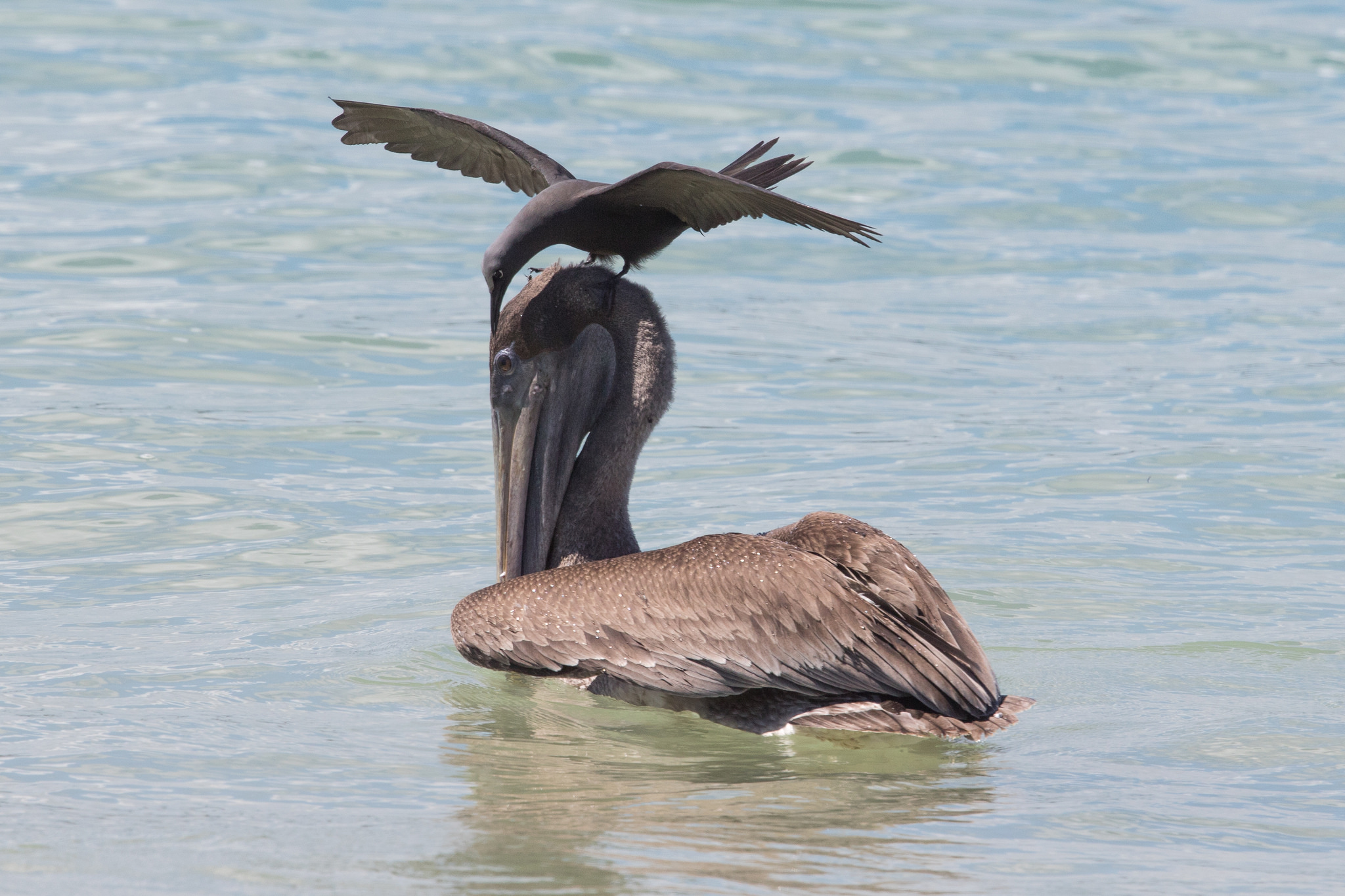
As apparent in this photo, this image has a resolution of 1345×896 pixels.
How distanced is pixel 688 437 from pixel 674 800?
168 inches

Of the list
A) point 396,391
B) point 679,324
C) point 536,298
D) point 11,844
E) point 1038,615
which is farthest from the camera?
point 679,324

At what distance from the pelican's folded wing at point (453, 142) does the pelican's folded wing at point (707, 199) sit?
1.61ft

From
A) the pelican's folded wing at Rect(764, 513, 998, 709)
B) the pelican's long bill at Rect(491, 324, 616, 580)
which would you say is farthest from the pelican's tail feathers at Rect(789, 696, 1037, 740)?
the pelican's long bill at Rect(491, 324, 616, 580)

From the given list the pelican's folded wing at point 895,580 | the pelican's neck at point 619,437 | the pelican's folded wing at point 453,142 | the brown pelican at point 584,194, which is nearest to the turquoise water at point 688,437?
the pelican's folded wing at point 895,580

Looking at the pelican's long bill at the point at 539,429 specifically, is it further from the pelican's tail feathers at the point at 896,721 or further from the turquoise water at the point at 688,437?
the pelican's tail feathers at the point at 896,721

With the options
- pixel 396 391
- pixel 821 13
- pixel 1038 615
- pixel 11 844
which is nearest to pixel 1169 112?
pixel 821 13

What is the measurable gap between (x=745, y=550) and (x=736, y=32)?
1329 cm

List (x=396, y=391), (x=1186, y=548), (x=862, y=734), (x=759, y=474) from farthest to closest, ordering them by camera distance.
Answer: (x=396, y=391) → (x=759, y=474) → (x=1186, y=548) → (x=862, y=734)

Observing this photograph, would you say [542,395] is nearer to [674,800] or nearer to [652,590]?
[652,590]

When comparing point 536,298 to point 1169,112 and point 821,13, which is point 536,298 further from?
point 821,13

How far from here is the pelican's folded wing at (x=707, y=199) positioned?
4.62 m

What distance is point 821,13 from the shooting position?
60.3 feet

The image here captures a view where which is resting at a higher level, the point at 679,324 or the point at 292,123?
the point at 292,123

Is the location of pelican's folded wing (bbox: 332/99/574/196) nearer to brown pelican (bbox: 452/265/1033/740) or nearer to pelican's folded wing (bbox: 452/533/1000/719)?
brown pelican (bbox: 452/265/1033/740)
